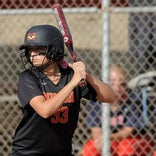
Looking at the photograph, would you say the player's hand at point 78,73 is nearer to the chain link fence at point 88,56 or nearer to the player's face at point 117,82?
the chain link fence at point 88,56

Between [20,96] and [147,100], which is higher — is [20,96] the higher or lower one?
the higher one

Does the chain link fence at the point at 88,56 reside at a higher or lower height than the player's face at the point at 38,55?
lower

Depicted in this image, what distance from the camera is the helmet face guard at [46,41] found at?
399cm

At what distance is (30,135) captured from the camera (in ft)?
13.3

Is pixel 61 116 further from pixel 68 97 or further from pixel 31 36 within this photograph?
pixel 31 36

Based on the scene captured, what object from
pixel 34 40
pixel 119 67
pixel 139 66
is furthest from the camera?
pixel 139 66

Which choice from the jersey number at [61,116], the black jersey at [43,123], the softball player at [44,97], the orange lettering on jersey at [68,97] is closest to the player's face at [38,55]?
the softball player at [44,97]

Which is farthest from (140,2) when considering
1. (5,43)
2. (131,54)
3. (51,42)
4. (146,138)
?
(51,42)

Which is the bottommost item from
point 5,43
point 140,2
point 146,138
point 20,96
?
point 146,138

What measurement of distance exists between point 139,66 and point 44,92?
2.56 meters

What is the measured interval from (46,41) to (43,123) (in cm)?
56

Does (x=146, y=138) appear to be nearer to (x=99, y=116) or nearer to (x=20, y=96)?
(x=99, y=116)

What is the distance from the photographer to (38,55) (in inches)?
158

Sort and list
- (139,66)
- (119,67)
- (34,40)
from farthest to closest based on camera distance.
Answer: (139,66)
(119,67)
(34,40)
